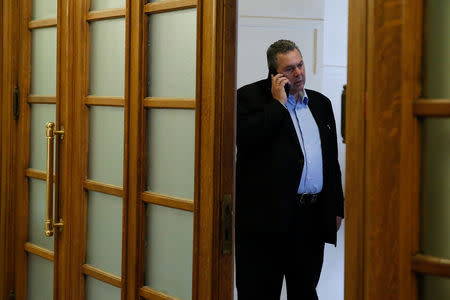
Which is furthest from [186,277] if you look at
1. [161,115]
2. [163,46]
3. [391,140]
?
[391,140]

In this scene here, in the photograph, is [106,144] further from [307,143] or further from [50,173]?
[307,143]

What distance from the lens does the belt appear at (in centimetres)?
374

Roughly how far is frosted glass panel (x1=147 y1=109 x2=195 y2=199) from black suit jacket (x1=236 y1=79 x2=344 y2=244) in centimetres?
113

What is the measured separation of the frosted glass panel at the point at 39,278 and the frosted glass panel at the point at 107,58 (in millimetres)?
816

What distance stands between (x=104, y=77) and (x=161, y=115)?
0.45 metres

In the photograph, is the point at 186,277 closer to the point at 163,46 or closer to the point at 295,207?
the point at 163,46

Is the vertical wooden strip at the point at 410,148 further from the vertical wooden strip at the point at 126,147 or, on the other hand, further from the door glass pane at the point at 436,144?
the vertical wooden strip at the point at 126,147

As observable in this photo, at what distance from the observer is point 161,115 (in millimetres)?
2512

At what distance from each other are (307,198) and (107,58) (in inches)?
52.4

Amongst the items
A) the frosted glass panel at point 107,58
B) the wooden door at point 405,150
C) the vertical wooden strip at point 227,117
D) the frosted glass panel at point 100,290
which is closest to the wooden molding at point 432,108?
the wooden door at point 405,150

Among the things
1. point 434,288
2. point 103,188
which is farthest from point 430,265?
point 103,188

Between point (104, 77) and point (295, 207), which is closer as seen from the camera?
point (104, 77)

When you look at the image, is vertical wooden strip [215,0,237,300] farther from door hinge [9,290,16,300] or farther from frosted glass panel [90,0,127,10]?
door hinge [9,290,16,300]

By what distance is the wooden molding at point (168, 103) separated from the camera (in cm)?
236
